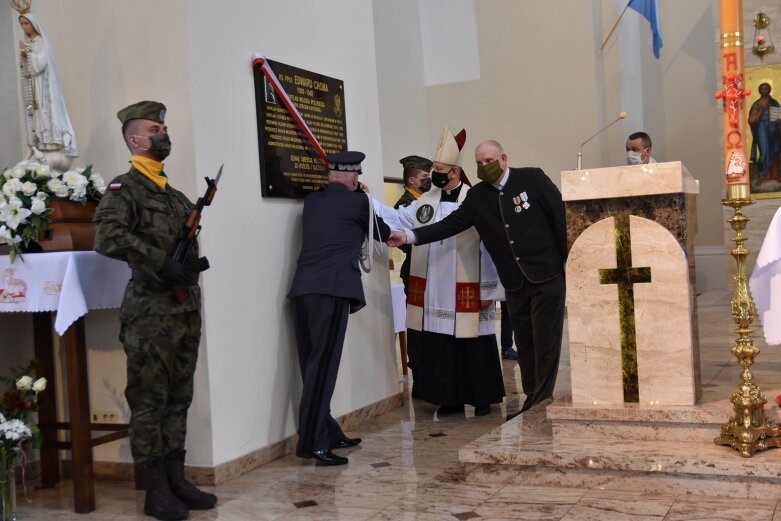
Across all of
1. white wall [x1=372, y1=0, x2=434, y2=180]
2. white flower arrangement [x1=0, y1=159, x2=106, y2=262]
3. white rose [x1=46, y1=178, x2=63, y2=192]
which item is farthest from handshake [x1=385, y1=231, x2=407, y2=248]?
white wall [x1=372, y1=0, x2=434, y2=180]

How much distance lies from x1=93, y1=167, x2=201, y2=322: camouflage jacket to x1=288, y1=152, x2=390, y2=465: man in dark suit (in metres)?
0.88

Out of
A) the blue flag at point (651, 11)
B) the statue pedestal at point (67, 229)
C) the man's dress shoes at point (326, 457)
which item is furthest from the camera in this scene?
the blue flag at point (651, 11)

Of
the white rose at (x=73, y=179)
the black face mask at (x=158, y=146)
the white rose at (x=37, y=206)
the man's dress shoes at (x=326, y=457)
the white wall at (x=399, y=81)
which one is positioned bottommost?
the man's dress shoes at (x=326, y=457)

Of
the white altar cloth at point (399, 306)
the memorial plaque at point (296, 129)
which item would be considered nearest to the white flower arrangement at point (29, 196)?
the memorial plaque at point (296, 129)

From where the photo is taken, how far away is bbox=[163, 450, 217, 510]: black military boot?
3.86 meters

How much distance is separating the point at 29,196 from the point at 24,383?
2.70 feet

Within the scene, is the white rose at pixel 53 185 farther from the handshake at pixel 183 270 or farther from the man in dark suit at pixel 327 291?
the man in dark suit at pixel 327 291

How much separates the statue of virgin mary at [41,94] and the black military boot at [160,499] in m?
1.53

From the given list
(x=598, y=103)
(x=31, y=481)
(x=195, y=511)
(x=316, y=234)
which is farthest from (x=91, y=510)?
(x=598, y=103)

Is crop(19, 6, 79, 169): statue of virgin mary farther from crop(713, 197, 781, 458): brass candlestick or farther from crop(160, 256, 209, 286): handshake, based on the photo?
crop(713, 197, 781, 458): brass candlestick

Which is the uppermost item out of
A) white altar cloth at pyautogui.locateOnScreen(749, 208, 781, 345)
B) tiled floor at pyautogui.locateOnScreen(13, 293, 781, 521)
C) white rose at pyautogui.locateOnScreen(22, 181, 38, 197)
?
white rose at pyautogui.locateOnScreen(22, 181, 38, 197)

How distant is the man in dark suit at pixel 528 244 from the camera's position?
16.4ft

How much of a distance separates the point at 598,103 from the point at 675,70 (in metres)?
1.12

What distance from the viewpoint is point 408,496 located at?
388 centimetres
